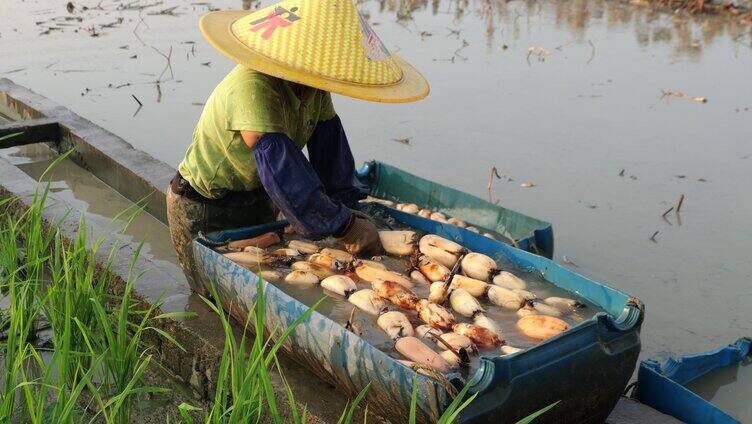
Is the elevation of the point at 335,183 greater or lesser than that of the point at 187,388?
greater

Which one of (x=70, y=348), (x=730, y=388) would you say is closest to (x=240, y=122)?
(x=70, y=348)

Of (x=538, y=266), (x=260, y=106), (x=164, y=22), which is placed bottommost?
(x=164, y=22)

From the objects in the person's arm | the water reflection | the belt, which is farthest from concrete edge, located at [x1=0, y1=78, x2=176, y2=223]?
the water reflection

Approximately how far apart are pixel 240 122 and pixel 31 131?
9.26 ft

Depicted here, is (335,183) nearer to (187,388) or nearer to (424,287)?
(424,287)

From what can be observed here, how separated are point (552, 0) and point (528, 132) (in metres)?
4.82

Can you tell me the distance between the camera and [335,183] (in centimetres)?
352

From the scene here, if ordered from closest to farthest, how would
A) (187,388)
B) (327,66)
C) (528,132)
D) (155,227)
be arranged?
(327,66)
(187,388)
(155,227)
(528,132)

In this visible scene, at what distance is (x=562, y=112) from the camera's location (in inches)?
241

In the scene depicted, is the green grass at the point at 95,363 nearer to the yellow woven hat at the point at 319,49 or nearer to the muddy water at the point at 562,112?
the yellow woven hat at the point at 319,49

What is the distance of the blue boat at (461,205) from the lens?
3486 millimetres

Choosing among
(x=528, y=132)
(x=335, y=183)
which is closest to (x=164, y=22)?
(x=528, y=132)

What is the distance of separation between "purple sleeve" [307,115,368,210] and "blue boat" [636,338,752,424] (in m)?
1.30

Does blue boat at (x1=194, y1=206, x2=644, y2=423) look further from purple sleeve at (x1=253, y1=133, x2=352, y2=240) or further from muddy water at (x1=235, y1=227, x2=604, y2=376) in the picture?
purple sleeve at (x1=253, y1=133, x2=352, y2=240)
